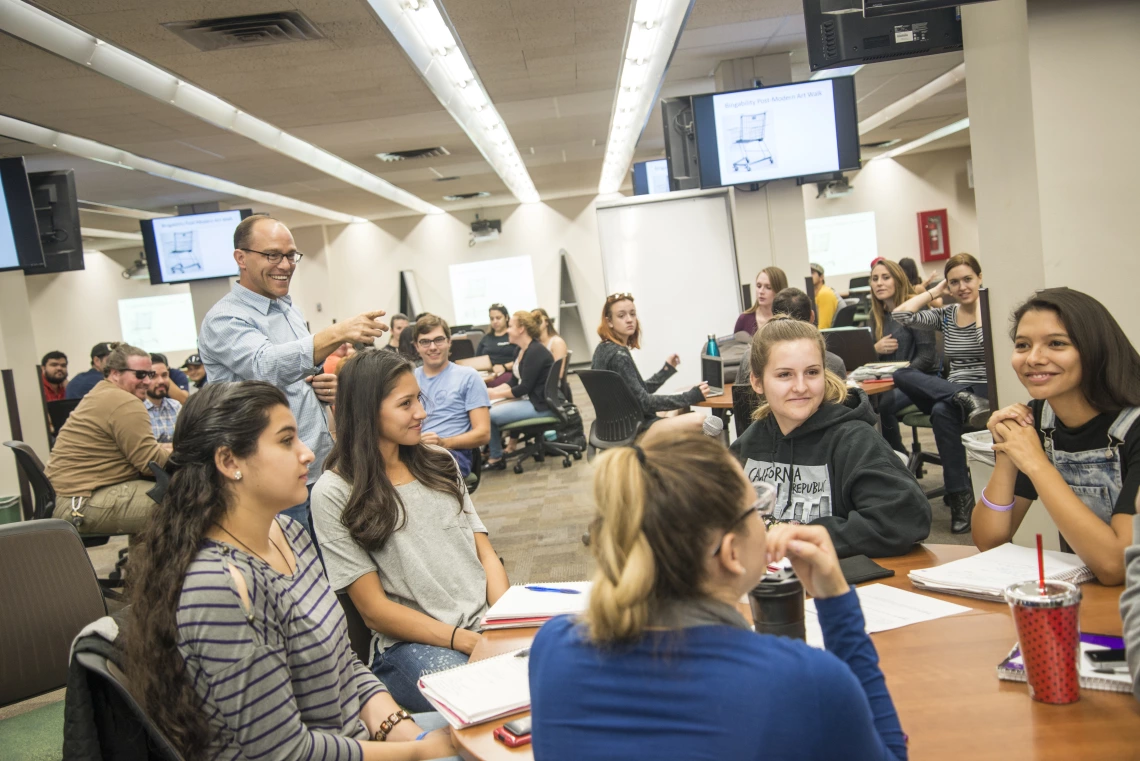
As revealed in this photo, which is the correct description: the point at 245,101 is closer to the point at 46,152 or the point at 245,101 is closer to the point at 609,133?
the point at 46,152

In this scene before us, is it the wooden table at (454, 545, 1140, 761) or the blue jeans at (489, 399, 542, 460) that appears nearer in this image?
the wooden table at (454, 545, 1140, 761)

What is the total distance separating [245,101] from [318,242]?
10.4 metres

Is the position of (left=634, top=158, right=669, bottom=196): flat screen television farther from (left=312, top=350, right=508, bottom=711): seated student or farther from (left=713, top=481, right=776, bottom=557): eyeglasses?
(left=713, top=481, right=776, bottom=557): eyeglasses

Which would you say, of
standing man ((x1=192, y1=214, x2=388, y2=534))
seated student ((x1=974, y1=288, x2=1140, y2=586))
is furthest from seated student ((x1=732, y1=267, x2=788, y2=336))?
seated student ((x1=974, y1=288, x2=1140, y2=586))

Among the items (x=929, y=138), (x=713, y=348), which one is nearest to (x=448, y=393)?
(x=713, y=348)

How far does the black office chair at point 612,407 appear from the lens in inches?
197

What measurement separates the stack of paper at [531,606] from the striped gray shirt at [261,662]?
1.08 ft

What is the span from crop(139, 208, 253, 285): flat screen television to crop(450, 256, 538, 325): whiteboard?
7.90 meters

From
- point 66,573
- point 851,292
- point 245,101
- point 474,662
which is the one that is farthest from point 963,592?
point 851,292

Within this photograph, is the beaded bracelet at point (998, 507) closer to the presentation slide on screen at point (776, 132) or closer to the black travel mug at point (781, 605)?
the black travel mug at point (781, 605)

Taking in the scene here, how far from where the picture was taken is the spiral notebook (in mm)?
1223

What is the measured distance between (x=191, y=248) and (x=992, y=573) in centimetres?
1003

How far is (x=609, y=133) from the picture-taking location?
10453 mm

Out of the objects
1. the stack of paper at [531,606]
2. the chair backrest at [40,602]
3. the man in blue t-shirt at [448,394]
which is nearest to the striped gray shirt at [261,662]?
the stack of paper at [531,606]
